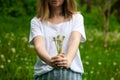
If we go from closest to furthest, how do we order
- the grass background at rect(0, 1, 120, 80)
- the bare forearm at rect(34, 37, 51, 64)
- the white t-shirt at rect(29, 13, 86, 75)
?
the bare forearm at rect(34, 37, 51, 64), the white t-shirt at rect(29, 13, 86, 75), the grass background at rect(0, 1, 120, 80)

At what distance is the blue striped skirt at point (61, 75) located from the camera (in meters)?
3.68

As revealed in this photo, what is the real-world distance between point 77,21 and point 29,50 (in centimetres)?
523

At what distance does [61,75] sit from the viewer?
12.1 ft

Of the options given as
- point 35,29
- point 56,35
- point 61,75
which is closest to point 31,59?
point 35,29

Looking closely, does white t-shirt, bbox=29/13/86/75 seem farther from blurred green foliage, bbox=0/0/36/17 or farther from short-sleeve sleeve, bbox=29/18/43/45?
blurred green foliage, bbox=0/0/36/17

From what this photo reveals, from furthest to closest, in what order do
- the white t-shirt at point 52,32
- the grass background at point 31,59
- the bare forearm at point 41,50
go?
the grass background at point 31,59, the white t-shirt at point 52,32, the bare forearm at point 41,50

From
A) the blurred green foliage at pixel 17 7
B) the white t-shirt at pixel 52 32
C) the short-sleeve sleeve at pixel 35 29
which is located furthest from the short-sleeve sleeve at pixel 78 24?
the blurred green foliage at pixel 17 7

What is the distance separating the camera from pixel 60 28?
3902mm

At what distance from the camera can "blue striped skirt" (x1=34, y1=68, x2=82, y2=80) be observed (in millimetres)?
3680

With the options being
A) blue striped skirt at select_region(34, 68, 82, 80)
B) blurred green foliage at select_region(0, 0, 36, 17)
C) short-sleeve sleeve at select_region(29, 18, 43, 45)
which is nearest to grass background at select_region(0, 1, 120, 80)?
blurred green foliage at select_region(0, 0, 36, 17)

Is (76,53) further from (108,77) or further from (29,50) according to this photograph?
(29,50)

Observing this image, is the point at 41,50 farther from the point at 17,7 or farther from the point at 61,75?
the point at 17,7

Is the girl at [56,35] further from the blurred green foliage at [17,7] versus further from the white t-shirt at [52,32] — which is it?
the blurred green foliage at [17,7]

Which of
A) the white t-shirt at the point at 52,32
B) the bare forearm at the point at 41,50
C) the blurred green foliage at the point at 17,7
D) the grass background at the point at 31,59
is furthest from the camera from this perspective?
the blurred green foliage at the point at 17,7
